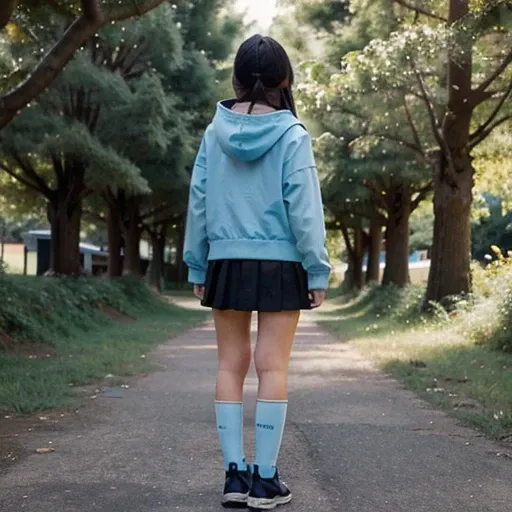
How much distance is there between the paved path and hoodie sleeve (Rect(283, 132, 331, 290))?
3.41 ft

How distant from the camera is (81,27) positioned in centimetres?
894

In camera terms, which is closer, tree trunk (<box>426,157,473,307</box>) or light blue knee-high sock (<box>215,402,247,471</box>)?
light blue knee-high sock (<box>215,402,247,471</box>)

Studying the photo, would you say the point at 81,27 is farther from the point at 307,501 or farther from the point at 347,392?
the point at 307,501

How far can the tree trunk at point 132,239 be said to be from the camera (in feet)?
95.8

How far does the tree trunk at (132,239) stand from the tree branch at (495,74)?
1561 cm

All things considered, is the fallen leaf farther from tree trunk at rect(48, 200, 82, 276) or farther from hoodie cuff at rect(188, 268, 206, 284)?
tree trunk at rect(48, 200, 82, 276)

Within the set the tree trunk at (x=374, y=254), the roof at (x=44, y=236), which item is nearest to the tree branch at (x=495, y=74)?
the tree trunk at (x=374, y=254)

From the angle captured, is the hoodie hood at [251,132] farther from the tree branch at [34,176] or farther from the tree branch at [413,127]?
the tree branch at [34,176]

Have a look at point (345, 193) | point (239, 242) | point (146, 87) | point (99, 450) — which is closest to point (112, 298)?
point (146, 87)

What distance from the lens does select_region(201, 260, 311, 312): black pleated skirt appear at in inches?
149

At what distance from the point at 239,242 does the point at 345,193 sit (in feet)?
69.1

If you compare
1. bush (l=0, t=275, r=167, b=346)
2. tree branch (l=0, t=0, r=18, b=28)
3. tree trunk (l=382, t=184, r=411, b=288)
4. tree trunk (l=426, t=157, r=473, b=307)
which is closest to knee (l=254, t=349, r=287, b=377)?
tree branch (l=0, t=0, r=18, b=28)

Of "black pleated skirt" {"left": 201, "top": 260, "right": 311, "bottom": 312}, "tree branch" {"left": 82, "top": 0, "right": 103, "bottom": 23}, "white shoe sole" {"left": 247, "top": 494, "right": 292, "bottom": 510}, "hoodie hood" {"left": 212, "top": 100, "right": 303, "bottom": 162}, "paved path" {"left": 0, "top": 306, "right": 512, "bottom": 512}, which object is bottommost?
"paved path" {"left": 0, "top": 306, "right": 512, "bottom": 512}

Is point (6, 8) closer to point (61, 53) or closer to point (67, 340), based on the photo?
point (61, 53)
